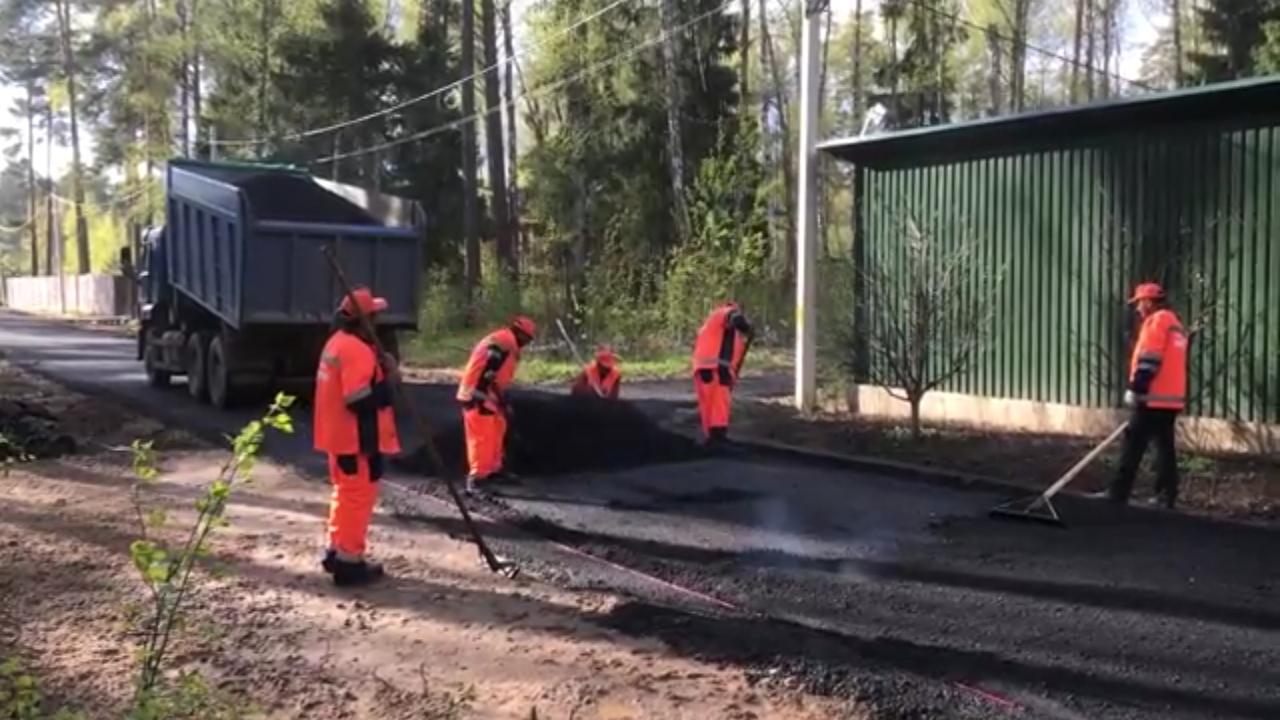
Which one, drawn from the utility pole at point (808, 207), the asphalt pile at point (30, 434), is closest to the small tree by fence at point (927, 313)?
the utility pole at point (808, 207)

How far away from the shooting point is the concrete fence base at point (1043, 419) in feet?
35.9

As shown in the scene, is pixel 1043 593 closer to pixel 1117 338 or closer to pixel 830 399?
pixel 1117 338

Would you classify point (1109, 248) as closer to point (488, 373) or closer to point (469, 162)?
point (488, 373)

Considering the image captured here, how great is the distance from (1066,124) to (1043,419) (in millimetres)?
2920

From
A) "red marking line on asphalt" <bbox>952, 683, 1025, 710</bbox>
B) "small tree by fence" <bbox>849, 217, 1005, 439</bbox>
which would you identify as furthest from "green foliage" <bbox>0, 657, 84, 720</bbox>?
"small tree by fence" <bbox>849, 217, 1005, 439</bbox>

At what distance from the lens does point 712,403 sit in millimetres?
12781

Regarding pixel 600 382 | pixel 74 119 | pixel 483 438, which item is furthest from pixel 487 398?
pixel 74 119

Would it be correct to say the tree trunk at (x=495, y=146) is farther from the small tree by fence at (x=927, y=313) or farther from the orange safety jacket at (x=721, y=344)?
the orange safety jacket at (x=721, y=344)

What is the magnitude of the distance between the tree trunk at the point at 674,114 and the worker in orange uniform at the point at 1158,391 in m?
20.9

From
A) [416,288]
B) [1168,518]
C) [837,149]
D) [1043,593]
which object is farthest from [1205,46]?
[1043,593]

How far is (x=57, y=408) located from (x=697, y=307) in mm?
12553

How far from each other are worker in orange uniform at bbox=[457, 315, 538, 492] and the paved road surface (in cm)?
41

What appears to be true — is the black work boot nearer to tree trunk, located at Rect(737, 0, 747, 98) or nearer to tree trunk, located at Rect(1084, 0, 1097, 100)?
tree trunk, located at Rect(737, 0, 747, 98)

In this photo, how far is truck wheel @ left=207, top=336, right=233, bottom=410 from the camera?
15.9 metres
